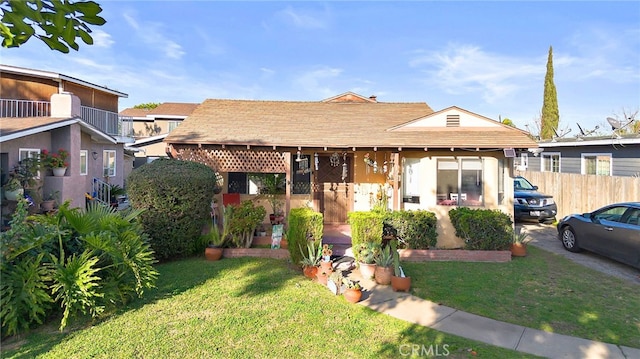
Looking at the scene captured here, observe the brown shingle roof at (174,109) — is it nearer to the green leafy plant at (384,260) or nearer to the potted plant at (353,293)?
the green leafy plant at (384,260)

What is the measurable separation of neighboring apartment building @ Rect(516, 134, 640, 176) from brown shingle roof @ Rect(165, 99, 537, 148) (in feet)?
9.84

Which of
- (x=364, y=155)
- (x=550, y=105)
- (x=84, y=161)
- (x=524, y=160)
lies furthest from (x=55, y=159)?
(x=550, y=105)

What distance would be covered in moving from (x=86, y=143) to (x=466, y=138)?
52.1ft

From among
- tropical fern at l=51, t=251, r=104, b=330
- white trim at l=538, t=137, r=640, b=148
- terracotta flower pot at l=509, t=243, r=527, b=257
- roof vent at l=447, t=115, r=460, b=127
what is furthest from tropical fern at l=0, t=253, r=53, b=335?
white trim at l=538, t=137, r=640, b=148

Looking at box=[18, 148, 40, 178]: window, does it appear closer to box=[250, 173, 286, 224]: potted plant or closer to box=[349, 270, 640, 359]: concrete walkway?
box=[250, 173, 286, 224]: potted plant

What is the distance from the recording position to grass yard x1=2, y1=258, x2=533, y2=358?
4273 millimetres

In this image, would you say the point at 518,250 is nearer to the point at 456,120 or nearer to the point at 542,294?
the point at 542,294

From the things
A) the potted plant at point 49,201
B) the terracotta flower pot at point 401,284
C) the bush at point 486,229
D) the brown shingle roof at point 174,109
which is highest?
the brown shingle roof at point 174,109

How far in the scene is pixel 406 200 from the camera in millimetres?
10250

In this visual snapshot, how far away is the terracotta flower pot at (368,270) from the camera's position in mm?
7264

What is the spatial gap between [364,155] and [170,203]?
21.1ft

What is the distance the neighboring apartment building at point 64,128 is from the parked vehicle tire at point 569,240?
15.6m

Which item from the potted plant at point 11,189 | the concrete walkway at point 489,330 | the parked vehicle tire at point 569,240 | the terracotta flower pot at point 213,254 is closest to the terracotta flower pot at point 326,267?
the concrete walkway at point 489,330

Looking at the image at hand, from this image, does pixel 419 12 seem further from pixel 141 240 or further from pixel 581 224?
pixel 141 240
